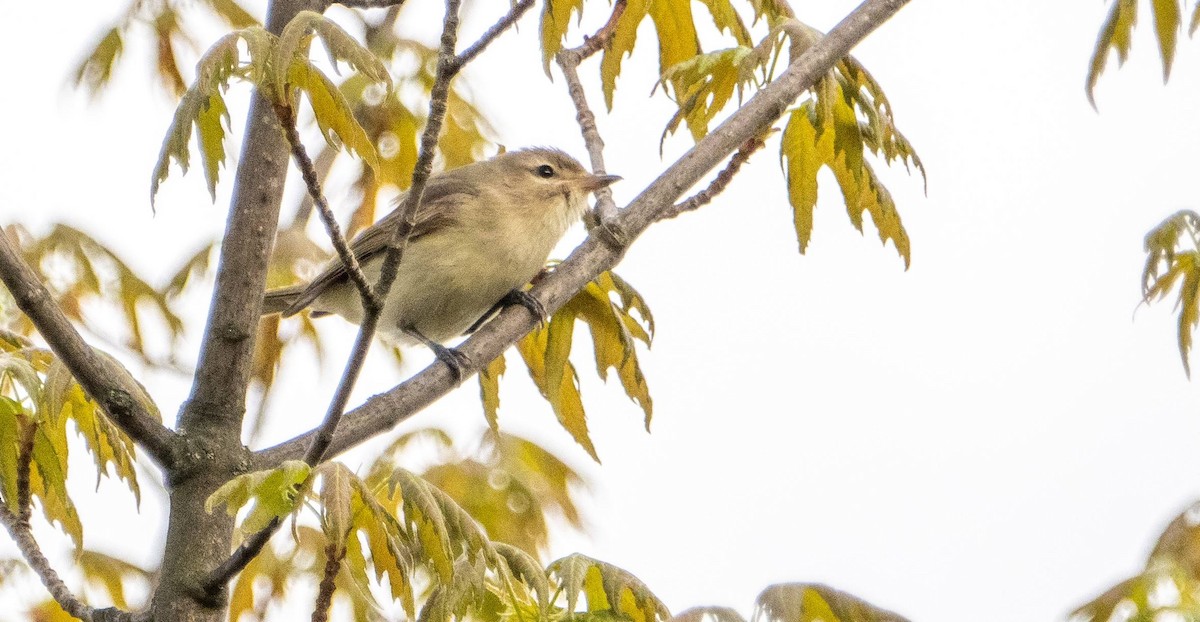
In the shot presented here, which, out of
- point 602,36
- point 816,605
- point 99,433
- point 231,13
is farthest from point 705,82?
point 231,13

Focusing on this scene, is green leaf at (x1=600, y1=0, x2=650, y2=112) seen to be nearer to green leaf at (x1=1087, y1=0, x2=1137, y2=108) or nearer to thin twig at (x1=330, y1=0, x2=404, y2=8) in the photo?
thin twig at (x1=330, y1=0, x2=404, y2=8)

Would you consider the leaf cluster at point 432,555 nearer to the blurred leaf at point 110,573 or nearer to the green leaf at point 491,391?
the green leaf at point 491,391

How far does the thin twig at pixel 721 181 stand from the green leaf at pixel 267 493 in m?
1.50

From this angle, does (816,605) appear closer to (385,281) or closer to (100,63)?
(385,281)

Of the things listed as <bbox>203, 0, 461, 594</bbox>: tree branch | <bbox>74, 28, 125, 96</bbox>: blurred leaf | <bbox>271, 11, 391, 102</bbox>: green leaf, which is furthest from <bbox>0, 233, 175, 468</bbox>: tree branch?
<bbox>74, 28, 125, 96</bbox>: blurred leaf

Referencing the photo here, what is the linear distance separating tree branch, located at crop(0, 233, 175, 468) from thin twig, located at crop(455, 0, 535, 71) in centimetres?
87

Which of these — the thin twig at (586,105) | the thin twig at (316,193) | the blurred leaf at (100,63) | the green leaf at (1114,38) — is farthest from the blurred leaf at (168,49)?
the green leaf at (1114,38)

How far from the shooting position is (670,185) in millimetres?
3254

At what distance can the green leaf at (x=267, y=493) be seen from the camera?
2.13 m

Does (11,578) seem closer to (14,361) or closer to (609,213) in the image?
(14,361)

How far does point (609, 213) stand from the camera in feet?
11.0

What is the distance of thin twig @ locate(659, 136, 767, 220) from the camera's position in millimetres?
3428

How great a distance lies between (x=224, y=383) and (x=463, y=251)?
199 centimetres

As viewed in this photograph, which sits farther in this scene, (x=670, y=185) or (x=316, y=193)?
(x=670, y=185)
